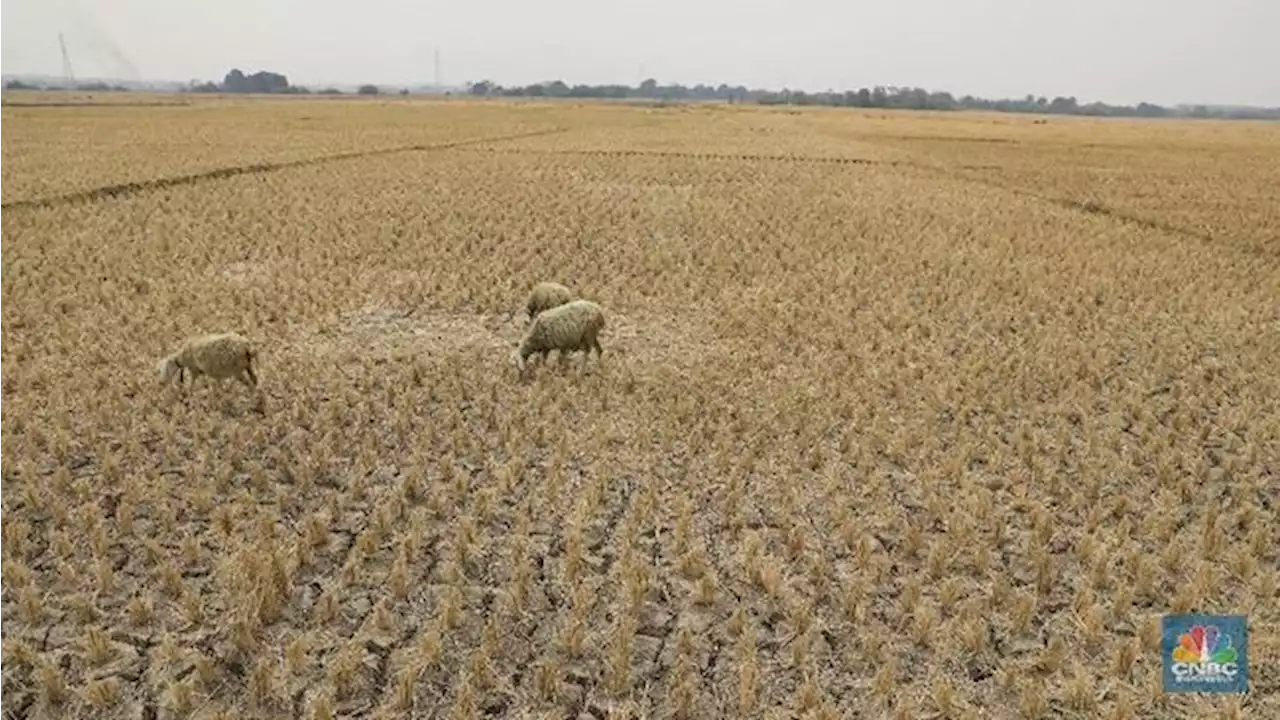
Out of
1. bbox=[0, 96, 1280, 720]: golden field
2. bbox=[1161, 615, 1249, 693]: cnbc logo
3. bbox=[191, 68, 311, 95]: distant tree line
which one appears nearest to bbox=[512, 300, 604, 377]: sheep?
bbox=[0, 96, 1280, 720]: golden field

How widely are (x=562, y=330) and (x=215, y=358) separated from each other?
3717mm

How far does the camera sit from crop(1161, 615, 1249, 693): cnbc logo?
5289 millimetres

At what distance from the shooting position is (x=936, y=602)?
6.09 metres

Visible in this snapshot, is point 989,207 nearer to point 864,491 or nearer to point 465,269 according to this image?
point 465,269

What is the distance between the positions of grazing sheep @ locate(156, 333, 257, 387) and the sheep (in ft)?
9.75

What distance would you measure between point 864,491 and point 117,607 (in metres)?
5.94

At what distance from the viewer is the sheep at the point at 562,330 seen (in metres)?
9.88

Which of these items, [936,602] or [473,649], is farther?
[936,602]

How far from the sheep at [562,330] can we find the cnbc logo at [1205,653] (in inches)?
249

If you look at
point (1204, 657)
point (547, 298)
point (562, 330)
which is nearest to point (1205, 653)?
point (1204, 657)

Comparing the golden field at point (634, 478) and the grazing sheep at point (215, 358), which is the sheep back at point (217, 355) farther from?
the golden field at point (634, 478)

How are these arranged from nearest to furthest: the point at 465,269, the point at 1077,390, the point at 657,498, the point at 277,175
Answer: the point at 657,498, the point at 1077,390, the point at 465,269, the point at 277,175

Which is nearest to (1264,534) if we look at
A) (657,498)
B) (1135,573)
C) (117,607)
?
(1135,573)

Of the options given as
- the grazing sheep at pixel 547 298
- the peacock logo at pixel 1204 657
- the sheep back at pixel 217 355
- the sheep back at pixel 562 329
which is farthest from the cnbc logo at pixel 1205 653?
the sheep back at pixel 217 355
